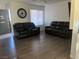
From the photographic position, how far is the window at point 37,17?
7291 mm

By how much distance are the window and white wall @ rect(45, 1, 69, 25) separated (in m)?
0.64

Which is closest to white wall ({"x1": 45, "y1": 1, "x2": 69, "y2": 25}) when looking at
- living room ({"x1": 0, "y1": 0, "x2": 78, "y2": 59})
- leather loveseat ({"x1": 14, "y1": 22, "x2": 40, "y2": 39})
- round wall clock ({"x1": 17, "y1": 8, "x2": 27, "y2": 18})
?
living room ({"x1": 0, "y1": 0, "x2": 78, "y2": 59})

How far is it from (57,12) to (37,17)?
185 cm

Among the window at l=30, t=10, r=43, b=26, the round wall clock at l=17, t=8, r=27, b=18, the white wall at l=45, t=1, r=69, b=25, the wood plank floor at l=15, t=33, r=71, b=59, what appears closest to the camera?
the wood plank floor at l=15, t=33, r=71, b=59

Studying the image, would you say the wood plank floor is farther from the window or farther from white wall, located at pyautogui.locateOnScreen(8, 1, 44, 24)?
the window

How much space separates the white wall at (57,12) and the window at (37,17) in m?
0.64

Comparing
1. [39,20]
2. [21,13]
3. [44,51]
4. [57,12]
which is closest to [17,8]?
[21,13]

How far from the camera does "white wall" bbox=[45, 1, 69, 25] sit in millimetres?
6363

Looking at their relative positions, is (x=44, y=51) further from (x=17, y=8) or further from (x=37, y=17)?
(x=37, y=17)

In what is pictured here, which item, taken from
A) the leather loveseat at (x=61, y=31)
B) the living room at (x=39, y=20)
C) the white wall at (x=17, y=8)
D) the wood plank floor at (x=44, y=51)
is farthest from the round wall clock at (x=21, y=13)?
the wood plank floor at (x=44, y=51)

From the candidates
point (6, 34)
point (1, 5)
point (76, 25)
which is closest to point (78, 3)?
point (76, 25)

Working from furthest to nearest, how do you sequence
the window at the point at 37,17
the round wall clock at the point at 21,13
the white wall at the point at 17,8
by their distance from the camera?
the window at the point at 37,17 < the round wall clock at the point at 21,13 < the white wall at the point at 17,8

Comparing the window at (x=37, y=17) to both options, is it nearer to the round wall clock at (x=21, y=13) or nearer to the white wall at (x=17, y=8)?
the white wall at (x=17, y=8)

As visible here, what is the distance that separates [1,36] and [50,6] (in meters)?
6.84
